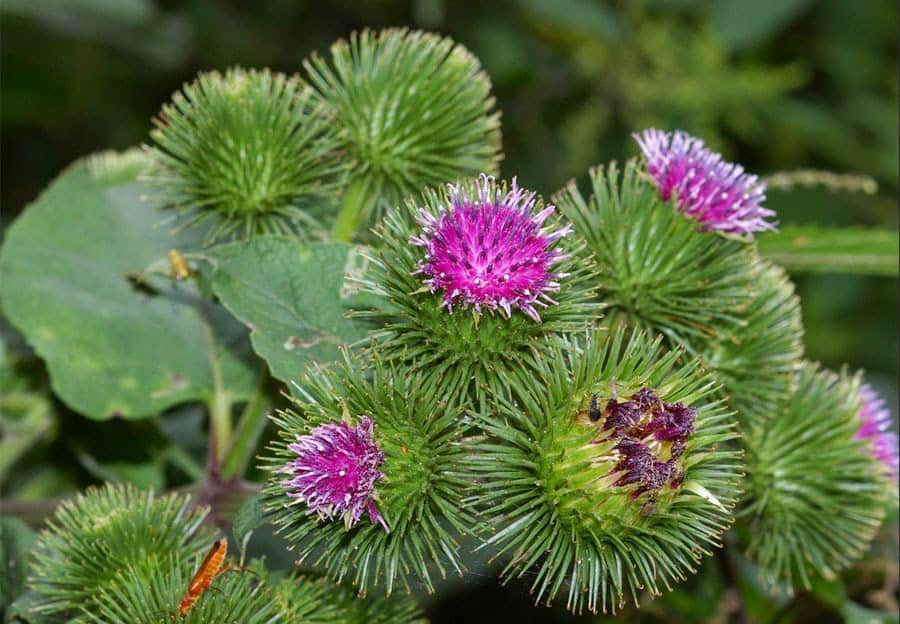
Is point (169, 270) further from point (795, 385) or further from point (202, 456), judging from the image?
point (795, 385)

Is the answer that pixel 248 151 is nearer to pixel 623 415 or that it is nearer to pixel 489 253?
pixel 489 253

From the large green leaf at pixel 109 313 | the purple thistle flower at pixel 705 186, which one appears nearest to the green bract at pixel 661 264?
the purple thistle flower at pixel 705 186

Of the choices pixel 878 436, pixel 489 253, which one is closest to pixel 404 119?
pixel 489 253

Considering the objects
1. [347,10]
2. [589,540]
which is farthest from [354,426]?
[347,10]

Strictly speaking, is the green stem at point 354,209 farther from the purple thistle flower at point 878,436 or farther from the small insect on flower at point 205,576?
the purple thistle flower at point 878,436

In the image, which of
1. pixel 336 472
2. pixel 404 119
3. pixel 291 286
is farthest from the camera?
pixel 404 119

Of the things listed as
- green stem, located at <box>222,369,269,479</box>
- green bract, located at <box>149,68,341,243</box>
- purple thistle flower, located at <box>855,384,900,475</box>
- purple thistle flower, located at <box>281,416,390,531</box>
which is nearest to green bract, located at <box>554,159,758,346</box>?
purple thistle flower, located at <box>855,384,900,475</box>
